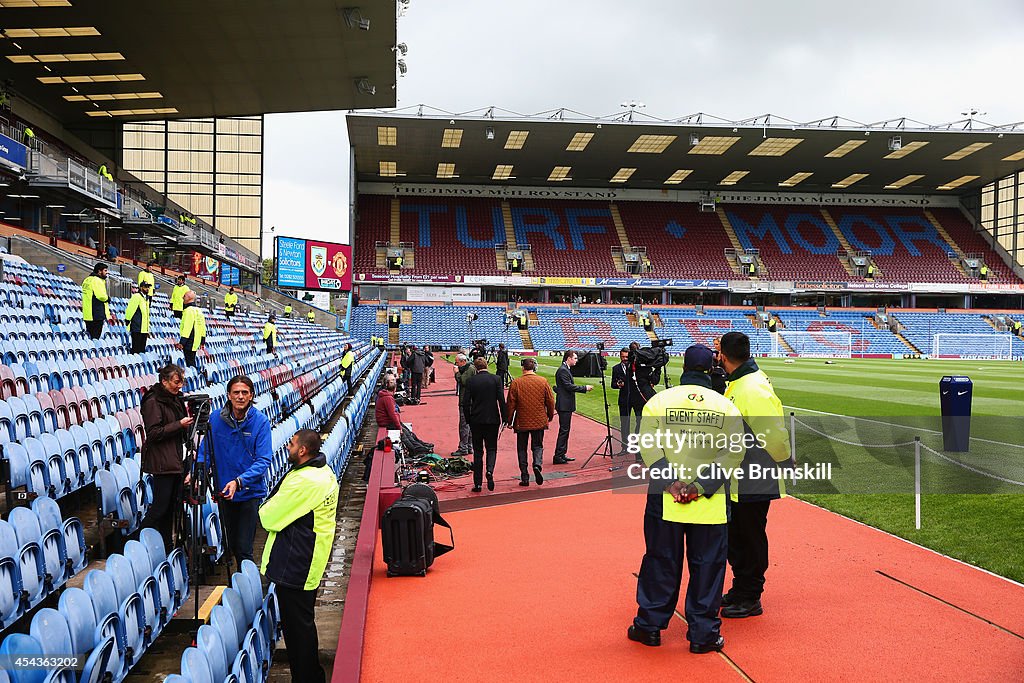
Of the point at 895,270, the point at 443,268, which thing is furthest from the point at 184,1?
the point at 895,270

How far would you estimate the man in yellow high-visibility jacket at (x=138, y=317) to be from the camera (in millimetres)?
12422

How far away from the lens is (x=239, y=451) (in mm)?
5191

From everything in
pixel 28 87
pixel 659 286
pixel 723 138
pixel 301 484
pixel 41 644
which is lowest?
pixel 41 644

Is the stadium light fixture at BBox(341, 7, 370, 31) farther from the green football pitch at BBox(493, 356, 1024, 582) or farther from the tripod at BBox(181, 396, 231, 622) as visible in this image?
the tripod at BBox(181, 396, 231, 622)

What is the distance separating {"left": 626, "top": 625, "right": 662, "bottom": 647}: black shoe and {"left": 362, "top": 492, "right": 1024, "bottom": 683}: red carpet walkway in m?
0.05

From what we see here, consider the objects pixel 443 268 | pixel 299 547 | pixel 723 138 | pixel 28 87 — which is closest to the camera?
pixel 299 547

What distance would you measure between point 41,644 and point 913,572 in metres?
6.30

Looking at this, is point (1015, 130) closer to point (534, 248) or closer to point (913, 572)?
point (534, 248)

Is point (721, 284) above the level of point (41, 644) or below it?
above

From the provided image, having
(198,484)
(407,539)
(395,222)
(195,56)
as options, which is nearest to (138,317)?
(198,484)

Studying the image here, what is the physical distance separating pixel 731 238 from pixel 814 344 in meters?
15.1

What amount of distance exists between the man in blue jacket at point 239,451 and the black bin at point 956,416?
9.92 m

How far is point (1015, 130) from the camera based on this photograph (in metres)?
48.9

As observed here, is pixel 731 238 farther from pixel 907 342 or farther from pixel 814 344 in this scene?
pixel 907 342
